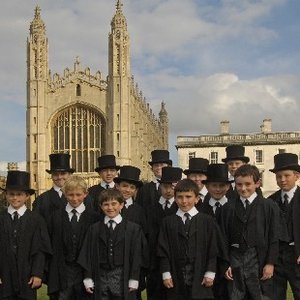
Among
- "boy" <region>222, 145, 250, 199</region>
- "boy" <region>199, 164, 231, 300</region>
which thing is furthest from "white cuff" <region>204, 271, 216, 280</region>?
"boy" <region>222, 145, 250, 199</region>

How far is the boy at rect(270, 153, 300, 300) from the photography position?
744 cm

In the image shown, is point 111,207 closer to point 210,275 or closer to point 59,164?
point 210,275

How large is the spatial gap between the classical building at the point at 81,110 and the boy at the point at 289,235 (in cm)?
4251

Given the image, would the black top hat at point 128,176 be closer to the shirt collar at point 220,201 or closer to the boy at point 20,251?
the shirt collar at point 220,201

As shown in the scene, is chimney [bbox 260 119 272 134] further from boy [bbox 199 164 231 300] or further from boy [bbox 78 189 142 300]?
boy [bbox 78 189 142 300]

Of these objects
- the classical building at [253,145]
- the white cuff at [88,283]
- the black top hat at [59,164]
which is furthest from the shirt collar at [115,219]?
the classical building at [253,145]

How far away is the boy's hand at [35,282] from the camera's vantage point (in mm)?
7391

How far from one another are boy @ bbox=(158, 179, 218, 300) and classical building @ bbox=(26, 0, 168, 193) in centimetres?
4281

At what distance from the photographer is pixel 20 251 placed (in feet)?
24.5

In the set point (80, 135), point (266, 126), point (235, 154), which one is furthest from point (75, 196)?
point (266, 126)

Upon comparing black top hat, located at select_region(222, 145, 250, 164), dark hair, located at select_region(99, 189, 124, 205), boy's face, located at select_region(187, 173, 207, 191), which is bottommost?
dark hair, located at select_region(99, 189, 124, 205)

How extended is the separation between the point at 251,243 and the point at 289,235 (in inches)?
A: 23.7

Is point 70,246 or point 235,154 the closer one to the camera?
point 70,246

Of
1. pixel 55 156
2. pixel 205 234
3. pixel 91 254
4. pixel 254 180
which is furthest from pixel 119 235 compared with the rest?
pixel 55 156
